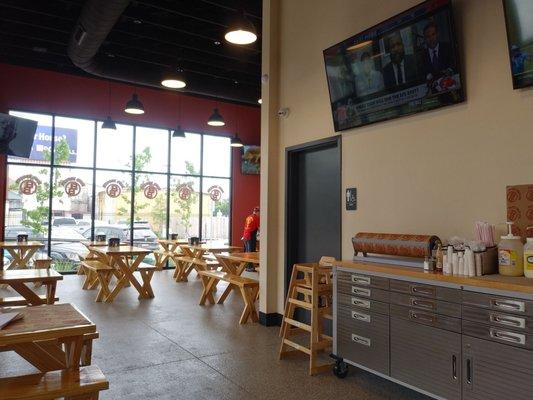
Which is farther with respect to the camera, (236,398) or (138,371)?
(138,371)

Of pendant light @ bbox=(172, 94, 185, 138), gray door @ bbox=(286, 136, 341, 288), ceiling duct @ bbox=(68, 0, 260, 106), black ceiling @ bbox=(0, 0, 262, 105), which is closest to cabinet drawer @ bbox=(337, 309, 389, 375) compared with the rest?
gray door @ bbox=(286, 136, 341, 288)

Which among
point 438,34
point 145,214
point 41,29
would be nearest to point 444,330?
point 438,34

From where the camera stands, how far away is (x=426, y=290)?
3.02 m

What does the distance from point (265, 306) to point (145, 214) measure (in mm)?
6564

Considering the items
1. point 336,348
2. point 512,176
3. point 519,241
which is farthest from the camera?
point 336,348

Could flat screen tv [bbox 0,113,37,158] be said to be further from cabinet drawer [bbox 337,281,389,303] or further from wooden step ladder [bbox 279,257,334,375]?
cabinet drawer [bbox 337,281,389,303]

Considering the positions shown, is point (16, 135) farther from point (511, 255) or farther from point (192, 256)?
point (511, 255)

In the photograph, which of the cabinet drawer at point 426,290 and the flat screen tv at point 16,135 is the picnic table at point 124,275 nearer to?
the flat screen tv at point 16,135

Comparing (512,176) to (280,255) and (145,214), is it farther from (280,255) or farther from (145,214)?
(145,214)

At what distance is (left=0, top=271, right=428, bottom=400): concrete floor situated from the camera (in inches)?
134

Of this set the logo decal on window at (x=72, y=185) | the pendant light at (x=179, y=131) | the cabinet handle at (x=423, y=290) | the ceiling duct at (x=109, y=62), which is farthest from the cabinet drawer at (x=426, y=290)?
the logo decal on window at (x=72, y=185)

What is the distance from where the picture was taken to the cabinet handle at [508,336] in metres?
2.47

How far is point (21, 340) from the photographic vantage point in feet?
6.87

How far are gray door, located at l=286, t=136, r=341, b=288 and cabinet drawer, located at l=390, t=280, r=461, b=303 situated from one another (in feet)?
5.09
